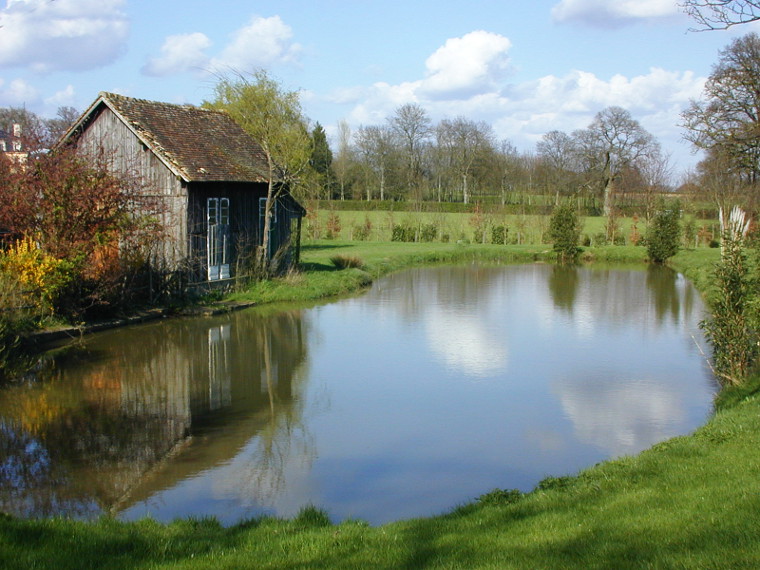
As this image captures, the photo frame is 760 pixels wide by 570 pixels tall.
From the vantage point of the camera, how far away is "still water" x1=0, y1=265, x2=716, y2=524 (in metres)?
8.20

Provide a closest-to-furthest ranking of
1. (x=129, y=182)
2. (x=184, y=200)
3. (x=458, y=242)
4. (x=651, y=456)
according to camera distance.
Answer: (x=651, y=456) → (x=129, y=182) → (x=184, y=200) → (x=458, y=242)

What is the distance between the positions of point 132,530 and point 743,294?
1003 cm

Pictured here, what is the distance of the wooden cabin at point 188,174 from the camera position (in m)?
20.6

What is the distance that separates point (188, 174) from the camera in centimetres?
2025

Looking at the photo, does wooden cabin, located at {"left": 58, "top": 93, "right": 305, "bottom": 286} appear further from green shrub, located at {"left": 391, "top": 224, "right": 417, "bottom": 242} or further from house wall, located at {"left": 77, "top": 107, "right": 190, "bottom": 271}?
green shrub, located at {"left": 391, "top": 224, "right": 417, "bottom": 242}

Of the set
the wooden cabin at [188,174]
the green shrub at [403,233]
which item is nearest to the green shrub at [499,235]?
the green shrub at [403,233]

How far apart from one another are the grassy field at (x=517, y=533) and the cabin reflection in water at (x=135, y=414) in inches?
81.5

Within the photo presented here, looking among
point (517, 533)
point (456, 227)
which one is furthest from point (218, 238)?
point (456, 227)

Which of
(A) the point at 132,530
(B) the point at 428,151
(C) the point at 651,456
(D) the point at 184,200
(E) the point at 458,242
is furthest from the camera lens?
(B) the point at 428,151

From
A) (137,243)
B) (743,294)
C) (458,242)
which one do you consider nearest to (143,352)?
(137,243)

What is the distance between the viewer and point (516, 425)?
428 inches

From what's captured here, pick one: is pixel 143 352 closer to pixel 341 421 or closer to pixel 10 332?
pixel 10 332

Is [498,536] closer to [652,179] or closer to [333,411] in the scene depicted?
[333,411]

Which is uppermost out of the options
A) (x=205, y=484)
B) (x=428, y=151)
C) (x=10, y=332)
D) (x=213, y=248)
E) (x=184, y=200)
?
(x=428, y=151)
